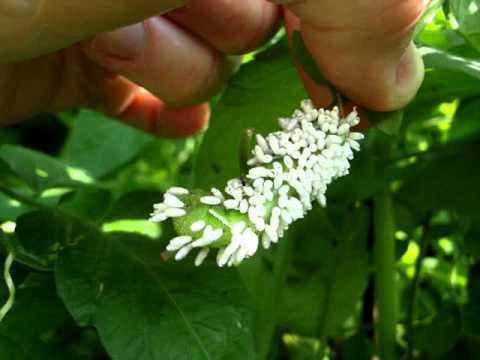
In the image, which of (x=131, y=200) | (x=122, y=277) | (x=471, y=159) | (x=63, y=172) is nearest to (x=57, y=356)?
(x=122, y=277)

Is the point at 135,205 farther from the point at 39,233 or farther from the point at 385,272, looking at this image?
the point at 385,272

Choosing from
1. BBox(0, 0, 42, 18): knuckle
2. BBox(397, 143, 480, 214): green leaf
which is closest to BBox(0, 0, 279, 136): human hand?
BBox(0, 0, 42, 18): knuckle

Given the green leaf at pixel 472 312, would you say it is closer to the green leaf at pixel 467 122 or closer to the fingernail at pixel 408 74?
the green leaf at pixel 467 122

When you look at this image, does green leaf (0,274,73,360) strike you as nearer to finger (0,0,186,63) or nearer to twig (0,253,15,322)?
twig (0,253,15,322)

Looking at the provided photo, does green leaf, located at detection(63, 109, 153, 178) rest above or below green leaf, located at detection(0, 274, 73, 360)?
below

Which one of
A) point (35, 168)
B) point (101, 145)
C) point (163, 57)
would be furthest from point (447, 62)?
point (101, 145)

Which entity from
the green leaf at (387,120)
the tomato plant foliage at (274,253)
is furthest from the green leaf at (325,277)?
the green leaf at (387,120)
